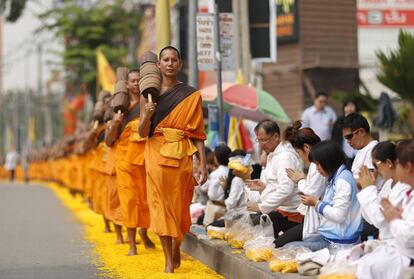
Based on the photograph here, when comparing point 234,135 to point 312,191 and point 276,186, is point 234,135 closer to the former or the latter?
point 276,186

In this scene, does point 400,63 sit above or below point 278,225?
above

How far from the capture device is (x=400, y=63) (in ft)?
44.6

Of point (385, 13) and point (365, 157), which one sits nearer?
point (365, 157)

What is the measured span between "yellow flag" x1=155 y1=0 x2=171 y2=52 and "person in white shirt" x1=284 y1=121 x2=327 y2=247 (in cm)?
524

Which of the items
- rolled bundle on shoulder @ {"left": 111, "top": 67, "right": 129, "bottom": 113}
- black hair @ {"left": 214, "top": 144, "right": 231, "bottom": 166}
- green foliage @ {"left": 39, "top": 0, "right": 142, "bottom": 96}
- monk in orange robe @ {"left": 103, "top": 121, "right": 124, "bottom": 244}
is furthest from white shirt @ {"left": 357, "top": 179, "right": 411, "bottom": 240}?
green foliage @ {"left": 39, "top": 0, "right": 142, "bottom": 96}

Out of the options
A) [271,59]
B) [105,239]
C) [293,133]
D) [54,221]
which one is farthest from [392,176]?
A: [54,221]

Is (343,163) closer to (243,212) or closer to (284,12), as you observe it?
(243,212)

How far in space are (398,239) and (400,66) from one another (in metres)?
8.42

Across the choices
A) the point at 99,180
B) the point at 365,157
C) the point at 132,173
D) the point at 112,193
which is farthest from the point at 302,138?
the point at 99,180

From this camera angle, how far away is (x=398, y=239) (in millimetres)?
5500

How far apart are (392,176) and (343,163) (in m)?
1.02

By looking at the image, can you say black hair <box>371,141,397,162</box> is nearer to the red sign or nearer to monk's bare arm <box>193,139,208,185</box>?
monk's bare arm <box>193,139,208,185</box>

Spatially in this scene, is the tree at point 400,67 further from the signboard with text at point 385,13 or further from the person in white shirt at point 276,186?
the signboard with text at point 385,13

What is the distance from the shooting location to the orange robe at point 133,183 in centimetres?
1023
